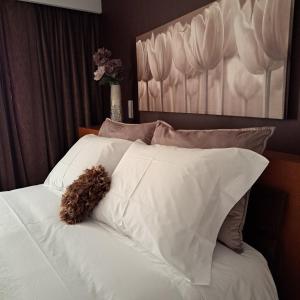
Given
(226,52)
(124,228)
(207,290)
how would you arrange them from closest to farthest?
1. (207,290)
2. (124,228)
3. (226,52)

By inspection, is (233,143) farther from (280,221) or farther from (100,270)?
(100,270)

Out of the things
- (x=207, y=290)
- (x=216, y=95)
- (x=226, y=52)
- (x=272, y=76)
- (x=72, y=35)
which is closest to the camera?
(x=207, y=290)

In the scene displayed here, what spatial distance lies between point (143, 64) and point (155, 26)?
0.94 feet

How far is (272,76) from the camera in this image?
117cm

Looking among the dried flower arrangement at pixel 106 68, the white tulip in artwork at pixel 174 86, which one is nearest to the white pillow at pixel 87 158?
the white tulip in artwork at pixel 174 86

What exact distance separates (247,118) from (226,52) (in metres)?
0.37

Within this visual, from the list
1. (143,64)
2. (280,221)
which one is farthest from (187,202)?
(143,64)

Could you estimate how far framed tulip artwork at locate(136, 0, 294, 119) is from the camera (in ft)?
3.73

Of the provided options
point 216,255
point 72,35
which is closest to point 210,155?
point 216,255

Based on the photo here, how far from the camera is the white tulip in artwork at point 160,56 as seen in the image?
5.75 ft

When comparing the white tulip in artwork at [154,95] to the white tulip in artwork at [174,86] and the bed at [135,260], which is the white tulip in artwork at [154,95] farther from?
the bed at [135,260]

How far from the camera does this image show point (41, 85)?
2.42 metres

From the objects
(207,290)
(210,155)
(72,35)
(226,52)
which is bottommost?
(207,290)

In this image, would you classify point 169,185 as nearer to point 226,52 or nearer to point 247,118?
point 247,118
